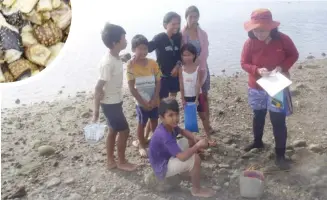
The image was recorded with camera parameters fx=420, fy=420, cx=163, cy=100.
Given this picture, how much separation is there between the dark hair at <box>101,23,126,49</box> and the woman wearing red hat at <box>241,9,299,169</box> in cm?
70

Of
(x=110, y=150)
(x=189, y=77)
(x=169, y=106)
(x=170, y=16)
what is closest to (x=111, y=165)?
(x=110, y=150)

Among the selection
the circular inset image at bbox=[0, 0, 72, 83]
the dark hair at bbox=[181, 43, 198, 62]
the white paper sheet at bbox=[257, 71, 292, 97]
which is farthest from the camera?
the dark hair at bbox=[181, 43, 198, 62]

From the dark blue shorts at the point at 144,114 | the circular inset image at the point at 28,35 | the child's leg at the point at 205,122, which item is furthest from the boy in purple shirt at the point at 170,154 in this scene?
the circular inset image at the point at 28,35

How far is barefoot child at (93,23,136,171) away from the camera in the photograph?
7.58ft

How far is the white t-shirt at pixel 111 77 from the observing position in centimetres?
232

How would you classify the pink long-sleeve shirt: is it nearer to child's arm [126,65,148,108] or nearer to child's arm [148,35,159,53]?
child's arm [148,35,159,53]

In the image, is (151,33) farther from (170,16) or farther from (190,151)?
(190,151)

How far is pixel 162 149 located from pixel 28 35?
2.93 ft

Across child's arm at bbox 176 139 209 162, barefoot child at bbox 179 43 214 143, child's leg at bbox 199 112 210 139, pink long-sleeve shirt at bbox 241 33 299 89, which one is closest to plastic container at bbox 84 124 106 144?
child's arm at bbox 176 139 209 162

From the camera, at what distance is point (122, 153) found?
99.4 inches

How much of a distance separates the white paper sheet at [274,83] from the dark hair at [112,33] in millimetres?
808

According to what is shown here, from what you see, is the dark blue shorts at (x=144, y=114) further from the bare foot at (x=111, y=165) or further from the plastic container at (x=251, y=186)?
the plastic container at (x=251, y=186)

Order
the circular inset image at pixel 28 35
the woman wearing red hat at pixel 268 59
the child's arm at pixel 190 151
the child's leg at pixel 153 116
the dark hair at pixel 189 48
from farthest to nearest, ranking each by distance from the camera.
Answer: the child's leg at pixel 153 116
the dark hair at pixel 189 48
the woman wearing red hat at pixel 268 59
the child's arm at pixel 190 151
the circular inset image at pixel 28 35

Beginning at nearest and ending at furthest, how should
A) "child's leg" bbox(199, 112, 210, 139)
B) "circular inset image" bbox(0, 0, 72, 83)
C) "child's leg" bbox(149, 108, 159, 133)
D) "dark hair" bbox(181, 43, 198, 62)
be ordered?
1. "circular inset image" bbox(0, 0, 72, 83)
2. "dark hair" bbox(181, 43, 198, 62)
3. "child's leg" bbox(149, 108, 159, 133)
4. "child's leg" bbox(199, 112, 210, 139)
